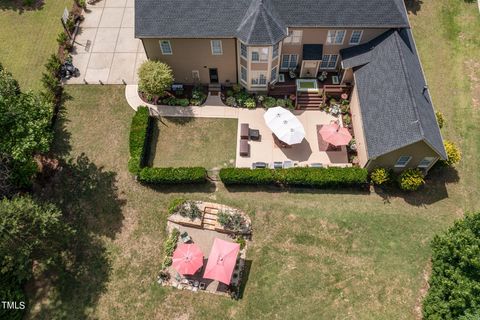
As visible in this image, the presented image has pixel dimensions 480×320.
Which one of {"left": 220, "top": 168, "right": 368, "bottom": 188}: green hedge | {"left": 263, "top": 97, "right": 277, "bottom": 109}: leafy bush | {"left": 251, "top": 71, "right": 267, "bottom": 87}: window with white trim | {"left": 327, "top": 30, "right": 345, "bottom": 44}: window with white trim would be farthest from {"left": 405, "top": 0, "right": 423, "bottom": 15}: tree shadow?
{"left": 220, "top": 168, "right": 368, "bottom": 188}: green hedge

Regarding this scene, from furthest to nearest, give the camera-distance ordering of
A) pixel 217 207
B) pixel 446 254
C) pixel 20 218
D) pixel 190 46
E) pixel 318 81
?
pixel 318 81 < pixel 190 46 < pixel 217 207 < pixel 446 254 < pixel 20 218

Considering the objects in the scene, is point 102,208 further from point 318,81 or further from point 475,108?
point 475,108

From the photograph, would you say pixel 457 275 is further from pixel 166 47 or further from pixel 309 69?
pixel 166 47

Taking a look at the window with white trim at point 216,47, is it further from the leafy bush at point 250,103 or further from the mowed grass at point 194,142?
the mowed grass at point 194,142

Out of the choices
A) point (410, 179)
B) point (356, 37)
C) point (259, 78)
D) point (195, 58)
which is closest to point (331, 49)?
point (356, 37)

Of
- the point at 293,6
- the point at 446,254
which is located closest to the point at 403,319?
the point at 446,254

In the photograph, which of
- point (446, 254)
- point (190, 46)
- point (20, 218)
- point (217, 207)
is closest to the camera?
point (20, 218)

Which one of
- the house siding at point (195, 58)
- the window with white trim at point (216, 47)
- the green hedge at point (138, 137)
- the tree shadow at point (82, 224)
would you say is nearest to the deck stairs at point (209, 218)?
the green hedge at point (138, 137)

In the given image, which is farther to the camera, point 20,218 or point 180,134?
point 180,134
